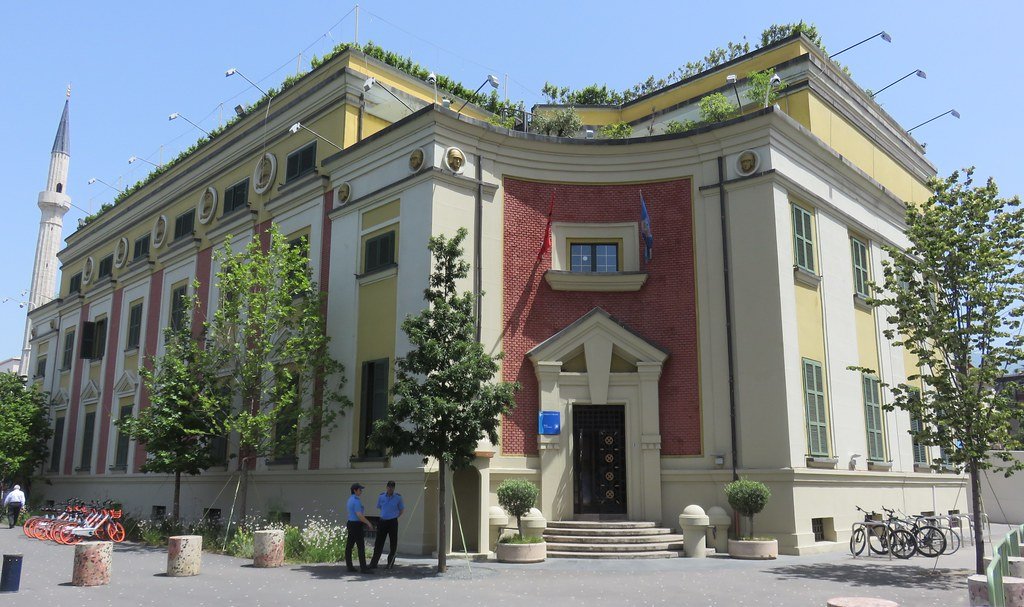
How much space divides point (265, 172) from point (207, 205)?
174 inches

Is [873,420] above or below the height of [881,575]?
above

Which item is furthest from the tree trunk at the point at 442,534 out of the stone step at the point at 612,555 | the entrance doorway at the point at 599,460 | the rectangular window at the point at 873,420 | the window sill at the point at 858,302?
the window sill at the point at 858,302

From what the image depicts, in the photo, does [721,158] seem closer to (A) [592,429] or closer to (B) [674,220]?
(B) [674,220]

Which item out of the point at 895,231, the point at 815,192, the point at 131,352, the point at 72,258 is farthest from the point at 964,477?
the point at 72,258

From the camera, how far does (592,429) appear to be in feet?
68.1

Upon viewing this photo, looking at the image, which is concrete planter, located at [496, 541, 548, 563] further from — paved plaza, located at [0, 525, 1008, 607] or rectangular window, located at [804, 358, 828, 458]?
rectangular window, located at [804, 358, 828, 458]

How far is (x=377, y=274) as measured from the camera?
70.5ft

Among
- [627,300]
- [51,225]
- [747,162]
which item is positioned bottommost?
[627,300]

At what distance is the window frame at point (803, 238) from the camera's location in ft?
68.4

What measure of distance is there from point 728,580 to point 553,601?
A: 12.6ft

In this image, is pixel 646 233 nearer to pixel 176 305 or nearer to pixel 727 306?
pixel 727 306

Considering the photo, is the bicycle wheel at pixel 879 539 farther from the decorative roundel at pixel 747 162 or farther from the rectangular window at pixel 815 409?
the decorative roundel at pixel 747 162

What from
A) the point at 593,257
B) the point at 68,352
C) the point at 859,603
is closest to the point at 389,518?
the point at 593,257

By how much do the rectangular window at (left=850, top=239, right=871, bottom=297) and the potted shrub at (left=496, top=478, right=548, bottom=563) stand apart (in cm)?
1197
